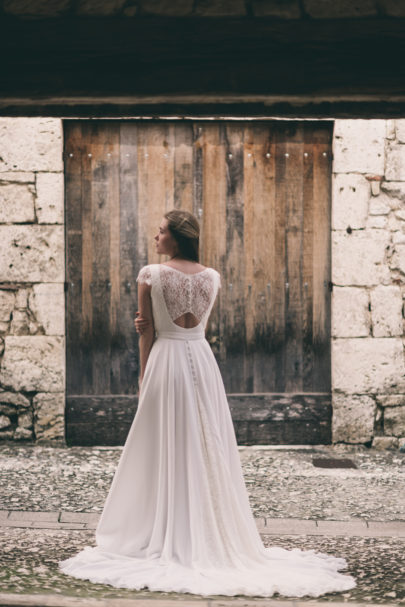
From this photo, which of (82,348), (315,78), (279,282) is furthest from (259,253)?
(315,78)

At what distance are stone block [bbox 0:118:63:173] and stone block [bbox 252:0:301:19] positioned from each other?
332cm

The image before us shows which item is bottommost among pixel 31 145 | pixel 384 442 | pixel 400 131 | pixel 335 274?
pixel 384 442

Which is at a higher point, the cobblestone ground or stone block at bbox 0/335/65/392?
stone block at bbox 0/335/65/392

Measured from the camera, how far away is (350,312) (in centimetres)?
706

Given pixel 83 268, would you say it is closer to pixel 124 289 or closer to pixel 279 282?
pixel 124 289

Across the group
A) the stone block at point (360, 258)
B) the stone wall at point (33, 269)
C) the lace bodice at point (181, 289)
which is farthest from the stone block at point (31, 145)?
the lace bodice at point (181, 289)

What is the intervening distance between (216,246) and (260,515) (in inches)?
101

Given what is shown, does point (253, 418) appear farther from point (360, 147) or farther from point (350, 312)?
point (360, 147)

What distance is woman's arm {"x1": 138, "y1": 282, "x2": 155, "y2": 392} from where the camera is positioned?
173 inches

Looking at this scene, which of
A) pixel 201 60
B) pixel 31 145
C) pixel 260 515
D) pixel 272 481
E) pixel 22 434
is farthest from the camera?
pixel 22 434

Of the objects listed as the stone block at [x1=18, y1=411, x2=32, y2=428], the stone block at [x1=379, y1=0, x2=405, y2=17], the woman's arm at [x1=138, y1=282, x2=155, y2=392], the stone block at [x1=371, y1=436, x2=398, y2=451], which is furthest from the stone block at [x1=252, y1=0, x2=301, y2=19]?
the stone block at [x1=18, y1=411, x2=32, y2=428]

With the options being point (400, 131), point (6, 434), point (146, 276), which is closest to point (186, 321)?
point (146, 276)

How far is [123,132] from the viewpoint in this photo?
711cm

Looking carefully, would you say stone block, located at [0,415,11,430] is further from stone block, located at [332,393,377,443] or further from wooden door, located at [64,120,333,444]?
stone block, located at [332,393,377,443]
